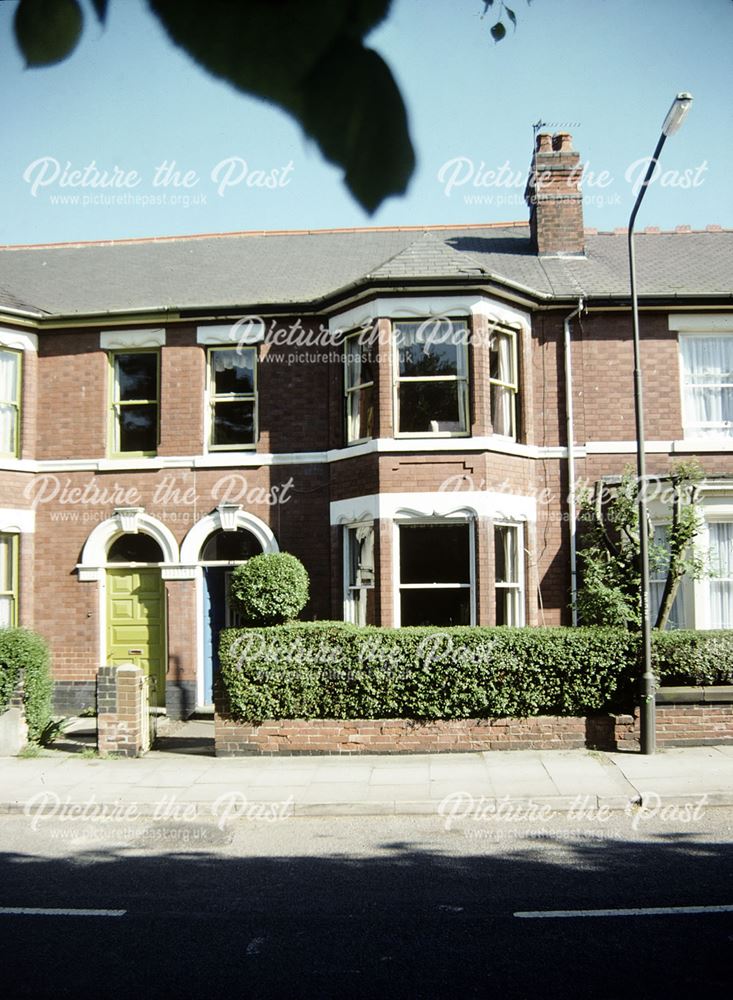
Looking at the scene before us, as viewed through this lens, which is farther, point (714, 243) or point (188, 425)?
point (714, 243)

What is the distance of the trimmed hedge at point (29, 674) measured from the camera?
1166cm

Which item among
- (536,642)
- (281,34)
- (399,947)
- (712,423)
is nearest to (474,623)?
(536,642)

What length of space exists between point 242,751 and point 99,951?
600cm

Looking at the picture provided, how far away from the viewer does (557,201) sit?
16688mm

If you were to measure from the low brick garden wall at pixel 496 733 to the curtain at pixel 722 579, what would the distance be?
12.3 feet

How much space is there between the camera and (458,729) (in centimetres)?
1115

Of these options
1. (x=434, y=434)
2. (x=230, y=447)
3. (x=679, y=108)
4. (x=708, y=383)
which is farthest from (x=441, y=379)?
(x=679, y=108)

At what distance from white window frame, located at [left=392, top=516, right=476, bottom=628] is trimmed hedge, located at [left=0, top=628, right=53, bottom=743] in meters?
5.02

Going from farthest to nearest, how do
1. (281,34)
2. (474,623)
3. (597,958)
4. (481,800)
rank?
(474,623)
(481,800)
(597,958)
(281,34)

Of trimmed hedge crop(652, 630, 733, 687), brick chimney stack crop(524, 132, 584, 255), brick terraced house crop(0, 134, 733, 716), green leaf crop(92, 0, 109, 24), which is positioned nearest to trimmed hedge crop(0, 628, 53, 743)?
brick terraced house crop(0, 134, 733, 716)

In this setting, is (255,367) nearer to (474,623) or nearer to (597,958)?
(474,623)

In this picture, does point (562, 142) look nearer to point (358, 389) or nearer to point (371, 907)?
point (358, 389)

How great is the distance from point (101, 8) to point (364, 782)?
9.19 m

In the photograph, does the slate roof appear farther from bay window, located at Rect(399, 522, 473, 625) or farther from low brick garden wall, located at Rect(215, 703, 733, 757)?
low brick garden wall, located at Rect(215, 703, 733, 757)
